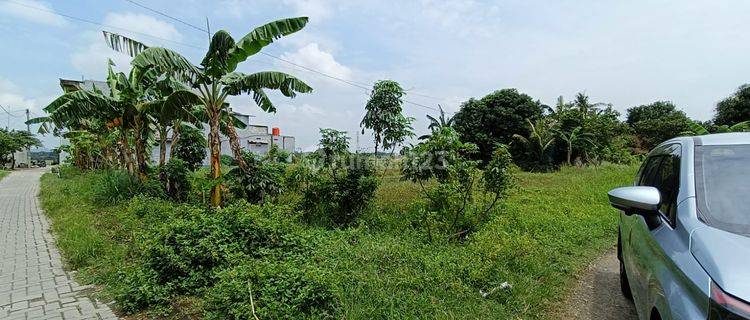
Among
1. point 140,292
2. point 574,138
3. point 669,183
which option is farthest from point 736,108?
point 140,292

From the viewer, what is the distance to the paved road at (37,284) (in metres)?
3.83

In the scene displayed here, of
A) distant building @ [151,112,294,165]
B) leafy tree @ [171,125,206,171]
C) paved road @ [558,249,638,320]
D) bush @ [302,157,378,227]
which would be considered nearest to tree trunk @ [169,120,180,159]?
leafy tree @ [171,125,206,171]

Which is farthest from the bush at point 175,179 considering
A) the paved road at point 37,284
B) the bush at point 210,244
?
the bush at point 210,244

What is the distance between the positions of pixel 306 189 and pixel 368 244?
304cm

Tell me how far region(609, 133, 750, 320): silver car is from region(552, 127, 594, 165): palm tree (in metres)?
22.8

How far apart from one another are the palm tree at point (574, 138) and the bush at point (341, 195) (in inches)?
779

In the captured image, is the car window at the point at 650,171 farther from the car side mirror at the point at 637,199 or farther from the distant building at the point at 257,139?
the distant building at the point at 257,139

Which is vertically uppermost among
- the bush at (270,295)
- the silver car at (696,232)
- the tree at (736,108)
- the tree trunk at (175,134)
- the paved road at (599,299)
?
the tree at (736,108)

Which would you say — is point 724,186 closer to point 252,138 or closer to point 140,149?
point 140,149

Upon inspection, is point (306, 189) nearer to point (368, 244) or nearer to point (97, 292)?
point (368, 244)

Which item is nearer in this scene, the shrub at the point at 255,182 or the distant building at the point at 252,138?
the shrub at the point at 255,182

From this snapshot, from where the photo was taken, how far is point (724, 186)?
2312 millimetres

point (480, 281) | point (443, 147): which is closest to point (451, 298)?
point (480, 281)

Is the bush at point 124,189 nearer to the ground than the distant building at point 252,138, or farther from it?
nearer to the ground
